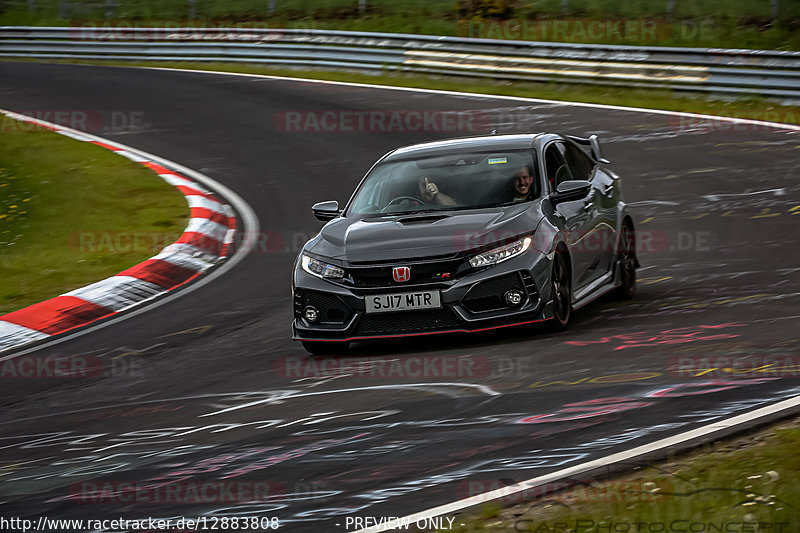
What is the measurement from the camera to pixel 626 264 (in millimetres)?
10078

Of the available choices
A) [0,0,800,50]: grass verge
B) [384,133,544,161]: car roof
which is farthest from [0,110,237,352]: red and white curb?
[0,0,800,50]: grass verge

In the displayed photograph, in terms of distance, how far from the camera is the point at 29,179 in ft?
54.6

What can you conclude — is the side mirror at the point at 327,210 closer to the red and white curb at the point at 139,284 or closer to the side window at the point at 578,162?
the side window at the point at 578,162

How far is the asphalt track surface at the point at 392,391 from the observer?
5.55 m

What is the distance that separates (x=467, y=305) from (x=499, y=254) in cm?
42

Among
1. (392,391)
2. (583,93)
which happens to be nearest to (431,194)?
(392,391)

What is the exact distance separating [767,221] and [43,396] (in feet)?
25.5

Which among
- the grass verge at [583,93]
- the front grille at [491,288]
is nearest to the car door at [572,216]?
the front grille at [491,288]

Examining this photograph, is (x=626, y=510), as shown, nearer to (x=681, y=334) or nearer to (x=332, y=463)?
(x=332, y=463)

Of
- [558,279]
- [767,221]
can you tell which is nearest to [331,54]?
[767,221]

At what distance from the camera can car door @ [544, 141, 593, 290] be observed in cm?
899

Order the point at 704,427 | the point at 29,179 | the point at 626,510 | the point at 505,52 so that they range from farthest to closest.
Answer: the point at 505,52 → the point at 29,179 → the point at 704,427 → the point at 626,510

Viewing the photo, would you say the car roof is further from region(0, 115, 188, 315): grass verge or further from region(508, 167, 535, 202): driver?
region(0, 115, 188, 315): grass verge

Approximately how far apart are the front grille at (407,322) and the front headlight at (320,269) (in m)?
0.38
